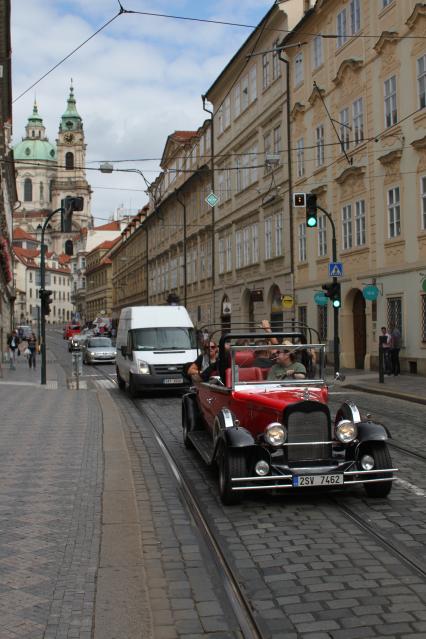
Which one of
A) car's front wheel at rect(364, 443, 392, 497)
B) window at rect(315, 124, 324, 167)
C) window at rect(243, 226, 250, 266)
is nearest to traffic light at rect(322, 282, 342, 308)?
window at rect(315, 124, 324, 167)

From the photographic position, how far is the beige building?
23.9 metres

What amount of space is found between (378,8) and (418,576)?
24.7 m

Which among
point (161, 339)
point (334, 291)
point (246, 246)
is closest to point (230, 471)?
point (161, 339)

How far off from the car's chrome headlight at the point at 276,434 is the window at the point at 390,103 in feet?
66.4

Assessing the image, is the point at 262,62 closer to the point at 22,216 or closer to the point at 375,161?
the point at 375,161

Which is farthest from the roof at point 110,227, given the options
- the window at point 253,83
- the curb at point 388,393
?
the curb at point 388,393

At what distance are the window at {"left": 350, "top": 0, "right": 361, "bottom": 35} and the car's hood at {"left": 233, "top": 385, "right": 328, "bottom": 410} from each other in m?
22.9

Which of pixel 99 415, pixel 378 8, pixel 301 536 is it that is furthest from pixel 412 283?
pixel 301 536

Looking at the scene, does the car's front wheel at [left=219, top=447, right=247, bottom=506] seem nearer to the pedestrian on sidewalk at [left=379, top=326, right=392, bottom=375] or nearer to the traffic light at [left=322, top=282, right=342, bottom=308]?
the traffic light at [left=322, top=282, right=342, bottom=308]

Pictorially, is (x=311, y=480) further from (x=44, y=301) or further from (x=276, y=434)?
(x=44, y=301)

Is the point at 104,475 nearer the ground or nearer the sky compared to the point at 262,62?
nearer the ground

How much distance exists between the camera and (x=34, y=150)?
190 meters

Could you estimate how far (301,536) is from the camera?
625 cm

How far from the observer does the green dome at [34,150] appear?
621ft
